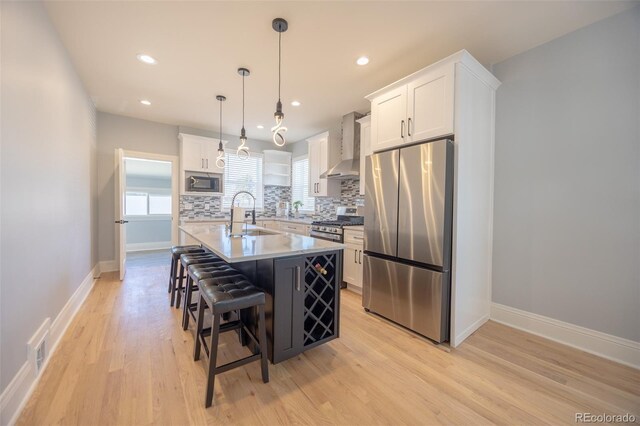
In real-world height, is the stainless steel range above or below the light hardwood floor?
above

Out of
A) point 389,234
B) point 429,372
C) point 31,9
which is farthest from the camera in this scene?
point 389,234

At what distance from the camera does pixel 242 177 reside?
562 cm

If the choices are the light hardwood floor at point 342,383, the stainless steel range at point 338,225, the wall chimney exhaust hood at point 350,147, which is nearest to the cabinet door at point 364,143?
the wall chimney exhaust hood at point 350,147

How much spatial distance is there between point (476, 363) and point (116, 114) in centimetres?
589

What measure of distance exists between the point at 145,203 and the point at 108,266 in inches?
136

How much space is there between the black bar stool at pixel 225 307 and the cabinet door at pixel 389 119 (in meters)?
1.94

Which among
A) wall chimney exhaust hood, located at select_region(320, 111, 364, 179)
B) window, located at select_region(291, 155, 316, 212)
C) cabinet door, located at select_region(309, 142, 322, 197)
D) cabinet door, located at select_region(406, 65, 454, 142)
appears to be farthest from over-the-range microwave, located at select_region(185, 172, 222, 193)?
cabinet door, located at select_region(406, 65, 454, 142)

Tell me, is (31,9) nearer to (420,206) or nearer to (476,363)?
(420,206)

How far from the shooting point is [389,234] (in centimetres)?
262

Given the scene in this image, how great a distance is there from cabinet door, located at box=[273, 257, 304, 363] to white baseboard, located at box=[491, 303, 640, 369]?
2108 millimetres

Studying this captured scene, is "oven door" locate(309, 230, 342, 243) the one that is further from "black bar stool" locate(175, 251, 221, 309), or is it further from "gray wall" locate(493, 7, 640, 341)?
"gray wall" locate(493, 7, 640, 341)

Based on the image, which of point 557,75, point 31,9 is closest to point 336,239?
point 557,75

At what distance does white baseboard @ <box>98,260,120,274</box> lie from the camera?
4.29m

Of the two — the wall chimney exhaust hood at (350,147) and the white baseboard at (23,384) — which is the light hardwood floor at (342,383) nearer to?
the white baseboard at (23,384)
